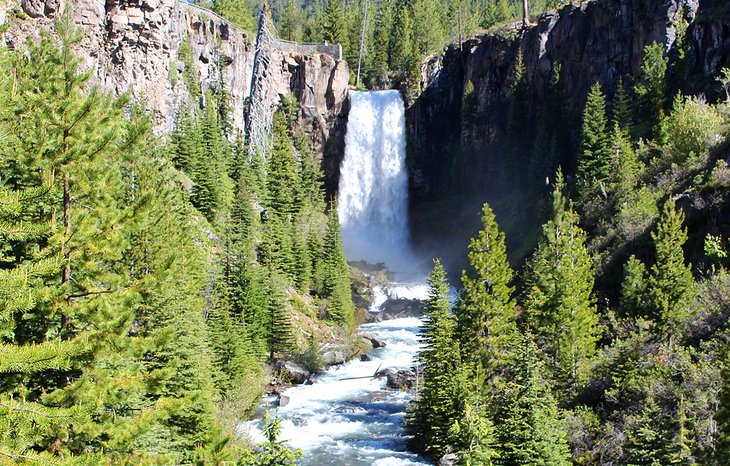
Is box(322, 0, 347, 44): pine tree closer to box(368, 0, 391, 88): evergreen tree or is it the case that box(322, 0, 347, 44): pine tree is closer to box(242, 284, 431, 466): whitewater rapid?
box(368, 0, 391, 88): evergreen tree

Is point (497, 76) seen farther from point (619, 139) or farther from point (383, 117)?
point (619, 139)

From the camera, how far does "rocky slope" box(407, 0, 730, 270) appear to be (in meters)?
55.8

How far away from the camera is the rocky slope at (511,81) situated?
183 feet

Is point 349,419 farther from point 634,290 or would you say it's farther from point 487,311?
point 634,290

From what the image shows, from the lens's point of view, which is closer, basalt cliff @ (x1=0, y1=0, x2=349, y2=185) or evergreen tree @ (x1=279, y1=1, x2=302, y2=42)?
basalt cliff @ (x1=0, y1=0, x2=349, y2=185)

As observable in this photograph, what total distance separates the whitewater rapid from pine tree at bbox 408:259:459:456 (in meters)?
1.17

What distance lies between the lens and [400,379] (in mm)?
42875

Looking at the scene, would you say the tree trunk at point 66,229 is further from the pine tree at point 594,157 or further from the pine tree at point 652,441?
the pine tree at point 594,157

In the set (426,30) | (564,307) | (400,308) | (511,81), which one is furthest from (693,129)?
(426,30)

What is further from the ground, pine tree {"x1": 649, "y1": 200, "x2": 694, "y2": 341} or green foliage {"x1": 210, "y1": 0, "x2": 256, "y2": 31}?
green foliage {"x1": 210, "y1": 0, "x2": 256, "y2": 31}

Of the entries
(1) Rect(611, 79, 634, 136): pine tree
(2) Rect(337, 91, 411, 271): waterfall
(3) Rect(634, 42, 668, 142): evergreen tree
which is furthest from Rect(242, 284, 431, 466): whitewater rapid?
(2) Rect(337, 91, 411, 271): waterfall

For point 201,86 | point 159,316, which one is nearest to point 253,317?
point 159,316

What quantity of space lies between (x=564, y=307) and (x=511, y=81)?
5505 centimetres

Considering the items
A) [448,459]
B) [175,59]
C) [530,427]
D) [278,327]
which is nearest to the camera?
[530,427]
